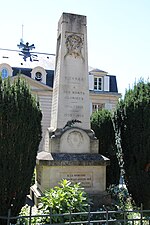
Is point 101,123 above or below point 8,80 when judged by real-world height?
below

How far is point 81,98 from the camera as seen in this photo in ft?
27.9

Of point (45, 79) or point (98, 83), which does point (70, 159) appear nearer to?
point (45, 79)

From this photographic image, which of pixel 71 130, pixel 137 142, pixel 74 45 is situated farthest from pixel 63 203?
pixel 74 45

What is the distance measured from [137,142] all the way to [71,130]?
6.35ft

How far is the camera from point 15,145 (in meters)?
6.00

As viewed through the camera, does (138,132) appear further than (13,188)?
Yes

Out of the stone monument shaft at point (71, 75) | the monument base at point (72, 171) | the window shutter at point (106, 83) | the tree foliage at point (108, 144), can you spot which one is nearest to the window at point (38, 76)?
the window shutter at point (106, 83)

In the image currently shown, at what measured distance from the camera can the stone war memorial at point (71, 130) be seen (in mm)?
7645

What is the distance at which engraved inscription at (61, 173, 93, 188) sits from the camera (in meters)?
7.69

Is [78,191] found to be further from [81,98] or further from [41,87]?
[41,87]

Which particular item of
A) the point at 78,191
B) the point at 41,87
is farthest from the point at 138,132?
the point at 41,87

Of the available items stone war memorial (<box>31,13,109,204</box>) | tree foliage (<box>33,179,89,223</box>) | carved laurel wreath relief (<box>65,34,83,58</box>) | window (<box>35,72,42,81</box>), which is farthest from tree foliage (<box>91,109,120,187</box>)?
window (<box>35,72,42,81</box>)

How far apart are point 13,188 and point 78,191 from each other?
1503 mm

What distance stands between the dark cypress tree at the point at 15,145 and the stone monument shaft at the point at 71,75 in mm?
2042
